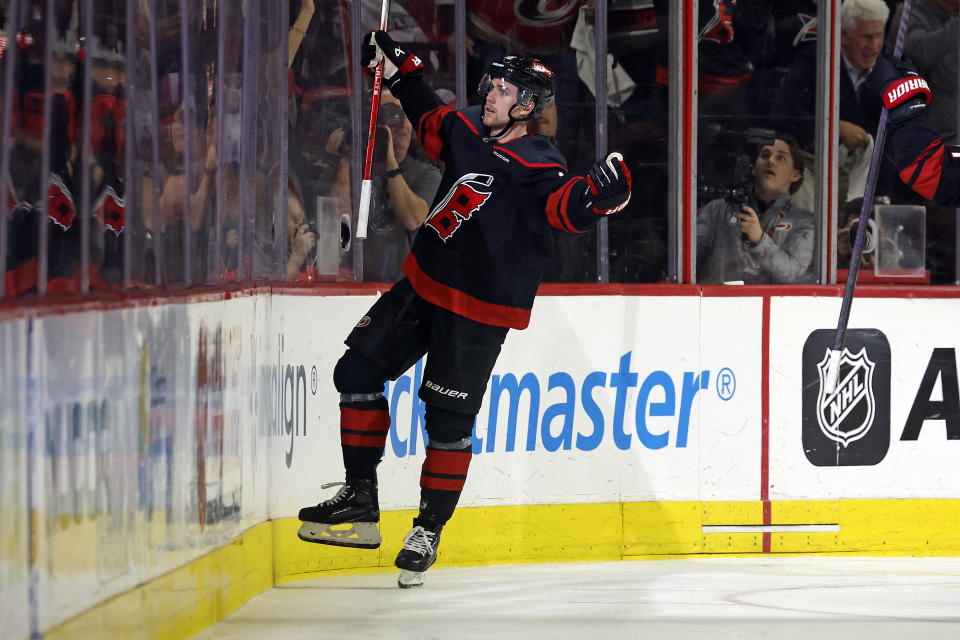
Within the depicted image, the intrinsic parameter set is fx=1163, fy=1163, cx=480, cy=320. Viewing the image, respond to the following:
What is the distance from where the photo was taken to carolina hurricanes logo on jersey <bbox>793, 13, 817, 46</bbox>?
13.8 feet

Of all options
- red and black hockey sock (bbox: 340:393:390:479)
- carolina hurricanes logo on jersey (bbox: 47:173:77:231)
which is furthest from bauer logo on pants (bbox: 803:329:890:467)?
carolina hurricanes logo on jersey (bbox: 47:173:77:231)

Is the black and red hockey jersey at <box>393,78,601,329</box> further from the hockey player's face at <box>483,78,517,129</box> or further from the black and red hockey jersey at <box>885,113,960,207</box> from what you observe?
the black and red hockey jersey at <box>885,113,960,207</box>

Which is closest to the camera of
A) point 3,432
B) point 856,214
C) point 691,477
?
point 3,432

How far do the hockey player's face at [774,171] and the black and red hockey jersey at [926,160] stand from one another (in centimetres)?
65

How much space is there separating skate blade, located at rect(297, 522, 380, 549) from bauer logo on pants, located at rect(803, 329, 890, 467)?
172 cm

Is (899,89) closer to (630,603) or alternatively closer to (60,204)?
(630,603)

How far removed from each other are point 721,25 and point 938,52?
805 millimetres

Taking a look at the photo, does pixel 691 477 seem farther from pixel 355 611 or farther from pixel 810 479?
pixel 355 611

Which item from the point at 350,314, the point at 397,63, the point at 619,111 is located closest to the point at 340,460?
the point at 350,314

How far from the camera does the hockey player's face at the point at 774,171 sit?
13.8ft

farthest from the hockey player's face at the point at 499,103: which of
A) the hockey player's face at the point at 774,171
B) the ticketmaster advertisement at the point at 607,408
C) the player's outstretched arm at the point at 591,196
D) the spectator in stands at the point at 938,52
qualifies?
the spectator in stands at the point at 938,52

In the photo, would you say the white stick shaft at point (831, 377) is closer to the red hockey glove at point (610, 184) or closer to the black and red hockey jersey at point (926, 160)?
the black and red hockey jersey at point (926, 160)

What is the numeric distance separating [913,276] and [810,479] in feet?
2.81

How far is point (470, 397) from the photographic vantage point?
323 centimetres
